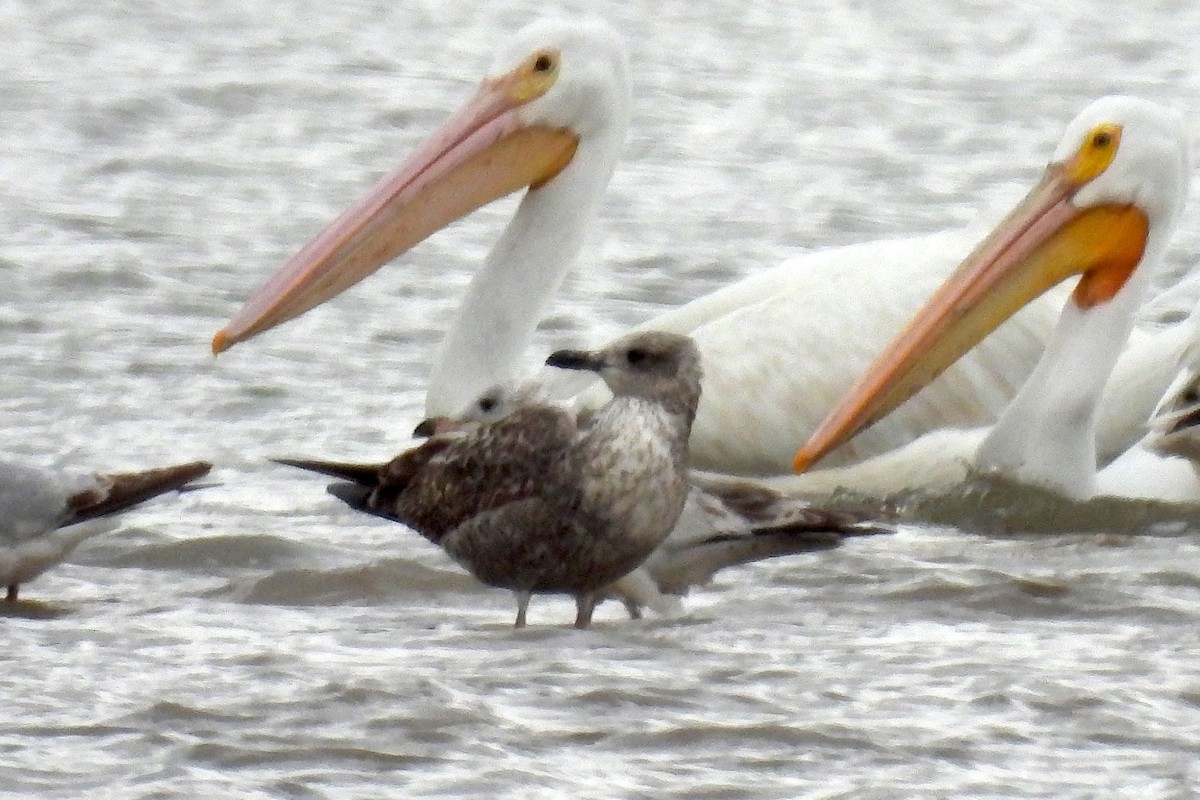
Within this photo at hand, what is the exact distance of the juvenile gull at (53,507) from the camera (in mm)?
5473

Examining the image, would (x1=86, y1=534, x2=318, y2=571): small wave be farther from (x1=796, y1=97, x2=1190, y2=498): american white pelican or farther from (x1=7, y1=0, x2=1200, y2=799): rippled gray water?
(x1=796, y1=97, x2=1190, y2=498): american white pelican

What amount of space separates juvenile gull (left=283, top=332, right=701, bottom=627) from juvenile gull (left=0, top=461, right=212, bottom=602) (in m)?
0.59

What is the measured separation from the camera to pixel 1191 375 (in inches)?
246

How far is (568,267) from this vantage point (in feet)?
23.3

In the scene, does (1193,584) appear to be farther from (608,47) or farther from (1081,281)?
(608,47)

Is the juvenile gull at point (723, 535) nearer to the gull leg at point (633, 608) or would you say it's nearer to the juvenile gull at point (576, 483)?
the gull leg at point (633, 608)

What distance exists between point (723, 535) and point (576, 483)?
36cm

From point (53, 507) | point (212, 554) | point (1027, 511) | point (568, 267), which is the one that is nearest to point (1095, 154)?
point (1027, 511)

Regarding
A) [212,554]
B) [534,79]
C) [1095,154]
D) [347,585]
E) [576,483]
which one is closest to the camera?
[576,483]

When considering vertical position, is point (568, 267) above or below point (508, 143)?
below

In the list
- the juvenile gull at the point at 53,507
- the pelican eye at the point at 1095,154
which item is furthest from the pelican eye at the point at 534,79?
the juvenile gull at the point at 53,507

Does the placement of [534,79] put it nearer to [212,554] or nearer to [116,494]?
[212,554]

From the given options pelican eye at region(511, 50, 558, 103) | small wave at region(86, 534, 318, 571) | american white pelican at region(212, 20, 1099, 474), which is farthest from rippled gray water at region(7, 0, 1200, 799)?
pelican eye at region(511, 50, 558, 103)

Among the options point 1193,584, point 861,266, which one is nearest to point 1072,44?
point 861,266
